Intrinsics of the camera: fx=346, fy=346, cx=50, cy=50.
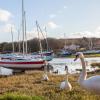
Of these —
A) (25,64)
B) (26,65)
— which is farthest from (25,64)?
(26,65)

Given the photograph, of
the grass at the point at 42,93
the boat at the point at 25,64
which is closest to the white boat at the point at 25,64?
the boat at the point at 25,64

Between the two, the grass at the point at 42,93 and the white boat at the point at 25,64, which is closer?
the grass at the point at 42,93

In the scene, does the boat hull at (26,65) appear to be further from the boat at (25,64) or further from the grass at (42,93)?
the grass at (42,93)

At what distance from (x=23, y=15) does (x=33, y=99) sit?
44.3 meters

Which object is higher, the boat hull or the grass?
the grass

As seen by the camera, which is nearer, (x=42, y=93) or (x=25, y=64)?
(x=42, y=93)

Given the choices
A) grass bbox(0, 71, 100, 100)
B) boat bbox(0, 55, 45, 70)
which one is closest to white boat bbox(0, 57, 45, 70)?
boat bbox(0, 55, 45, 70)

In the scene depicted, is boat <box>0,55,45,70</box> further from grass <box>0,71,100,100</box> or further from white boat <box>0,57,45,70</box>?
grass <box>0,71,100,100</box>

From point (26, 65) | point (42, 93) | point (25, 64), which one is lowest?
point (26, 65)

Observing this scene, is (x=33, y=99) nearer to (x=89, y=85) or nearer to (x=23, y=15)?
(x=89, y=85)

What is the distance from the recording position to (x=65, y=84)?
15.7m

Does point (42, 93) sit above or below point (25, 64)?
above

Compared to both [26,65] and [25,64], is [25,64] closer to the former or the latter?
[25,64]

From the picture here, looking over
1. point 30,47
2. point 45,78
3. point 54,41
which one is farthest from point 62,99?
point 54,41
